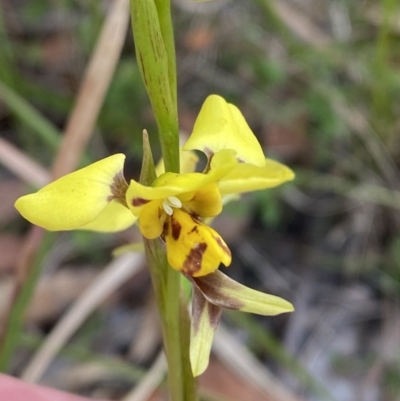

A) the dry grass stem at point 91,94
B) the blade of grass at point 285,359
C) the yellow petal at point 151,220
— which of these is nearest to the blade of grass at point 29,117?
the dry grass stem at point 91,94

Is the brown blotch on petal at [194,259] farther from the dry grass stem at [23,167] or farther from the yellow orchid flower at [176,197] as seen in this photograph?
the dry grass stem at [23,167]

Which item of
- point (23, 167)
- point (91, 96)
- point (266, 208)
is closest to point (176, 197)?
point (91, 96)

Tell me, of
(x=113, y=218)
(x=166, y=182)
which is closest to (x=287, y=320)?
(x=113, y=218)

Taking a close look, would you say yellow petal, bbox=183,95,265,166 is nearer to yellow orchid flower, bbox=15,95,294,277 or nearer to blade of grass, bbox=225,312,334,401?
yellow orchid flower, bbox=15,95,294,277

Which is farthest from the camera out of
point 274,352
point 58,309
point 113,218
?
point 58,309

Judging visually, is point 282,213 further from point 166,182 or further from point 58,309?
point 166,182

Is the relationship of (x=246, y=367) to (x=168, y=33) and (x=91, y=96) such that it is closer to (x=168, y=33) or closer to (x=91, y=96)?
(x=91, y=96)

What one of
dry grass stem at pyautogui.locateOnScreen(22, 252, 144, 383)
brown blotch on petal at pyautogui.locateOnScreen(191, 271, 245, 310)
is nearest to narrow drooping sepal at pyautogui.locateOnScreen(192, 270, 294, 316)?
brown blotch on petal at pyautogui.locateOnScreen(191, 271, 245, 310)
